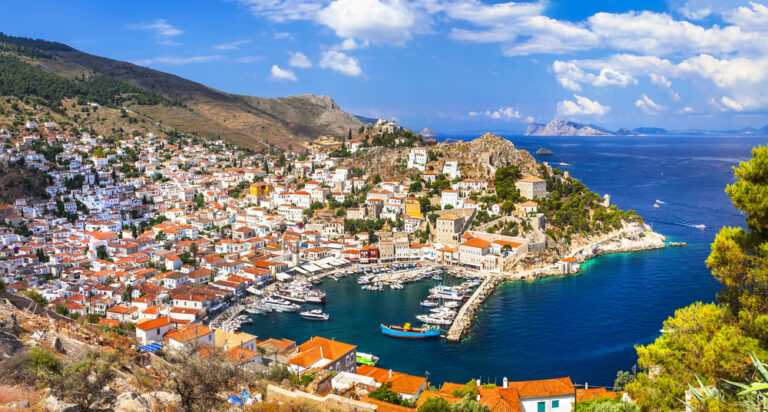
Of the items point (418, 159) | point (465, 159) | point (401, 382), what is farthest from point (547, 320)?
point (418, 159)

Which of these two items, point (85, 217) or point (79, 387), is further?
point (85, 217)

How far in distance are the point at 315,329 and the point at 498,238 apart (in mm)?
15983

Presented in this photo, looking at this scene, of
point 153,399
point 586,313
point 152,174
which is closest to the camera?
point 153,399

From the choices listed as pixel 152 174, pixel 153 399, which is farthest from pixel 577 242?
pixel 152 174

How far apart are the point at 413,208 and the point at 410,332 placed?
59.6ft

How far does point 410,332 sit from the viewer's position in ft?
68.3

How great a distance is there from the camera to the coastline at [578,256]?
857 inches

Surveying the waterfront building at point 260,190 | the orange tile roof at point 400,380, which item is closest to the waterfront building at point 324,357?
the orange tile roof at point 400,380

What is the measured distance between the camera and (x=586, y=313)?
2305 cm

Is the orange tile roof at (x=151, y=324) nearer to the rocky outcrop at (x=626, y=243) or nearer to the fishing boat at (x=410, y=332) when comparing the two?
the fishing boat at (x=410, y=332)

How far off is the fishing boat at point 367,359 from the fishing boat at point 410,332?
2612 mm

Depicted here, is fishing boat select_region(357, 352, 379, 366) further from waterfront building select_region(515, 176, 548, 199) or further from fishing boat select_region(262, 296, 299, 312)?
waterfront building select_region(515, 176, 548, 199)

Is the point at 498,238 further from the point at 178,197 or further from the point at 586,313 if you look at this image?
the point at 178,197

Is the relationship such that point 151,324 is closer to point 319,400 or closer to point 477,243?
point 319,400
